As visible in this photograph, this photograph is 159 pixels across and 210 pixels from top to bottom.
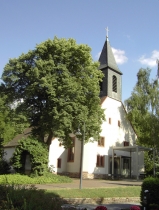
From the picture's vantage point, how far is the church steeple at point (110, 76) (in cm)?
3647

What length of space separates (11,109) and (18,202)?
2096 cm

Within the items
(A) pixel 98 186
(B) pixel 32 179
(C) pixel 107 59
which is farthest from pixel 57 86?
(C) pixel 107 59

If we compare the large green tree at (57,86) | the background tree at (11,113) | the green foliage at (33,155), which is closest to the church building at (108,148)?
the large green tree at (57,86)

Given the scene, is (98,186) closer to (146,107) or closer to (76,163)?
(76,163)

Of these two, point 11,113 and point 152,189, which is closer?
point 152,189

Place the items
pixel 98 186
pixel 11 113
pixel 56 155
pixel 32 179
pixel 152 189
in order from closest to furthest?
1. pixel 152 189
2. pixel 98 186
3. pixel 32 179
4. pixel 11 113
5. pixel 56 155

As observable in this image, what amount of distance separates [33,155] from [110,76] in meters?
18.8

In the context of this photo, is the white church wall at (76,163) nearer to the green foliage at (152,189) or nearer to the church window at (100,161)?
the church window at (100,161)

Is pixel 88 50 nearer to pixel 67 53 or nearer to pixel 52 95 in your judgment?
pixel 67 53

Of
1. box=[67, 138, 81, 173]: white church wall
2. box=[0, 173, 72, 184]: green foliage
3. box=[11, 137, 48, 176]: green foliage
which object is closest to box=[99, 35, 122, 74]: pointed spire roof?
box=[67, 138, 81, 173]: white church wall

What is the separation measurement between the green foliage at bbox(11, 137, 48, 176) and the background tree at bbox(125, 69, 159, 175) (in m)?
15.6

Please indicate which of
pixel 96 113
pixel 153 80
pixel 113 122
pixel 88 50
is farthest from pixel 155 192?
pixel 153 80

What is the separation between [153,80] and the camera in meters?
37.0

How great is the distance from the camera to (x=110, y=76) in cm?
3712
